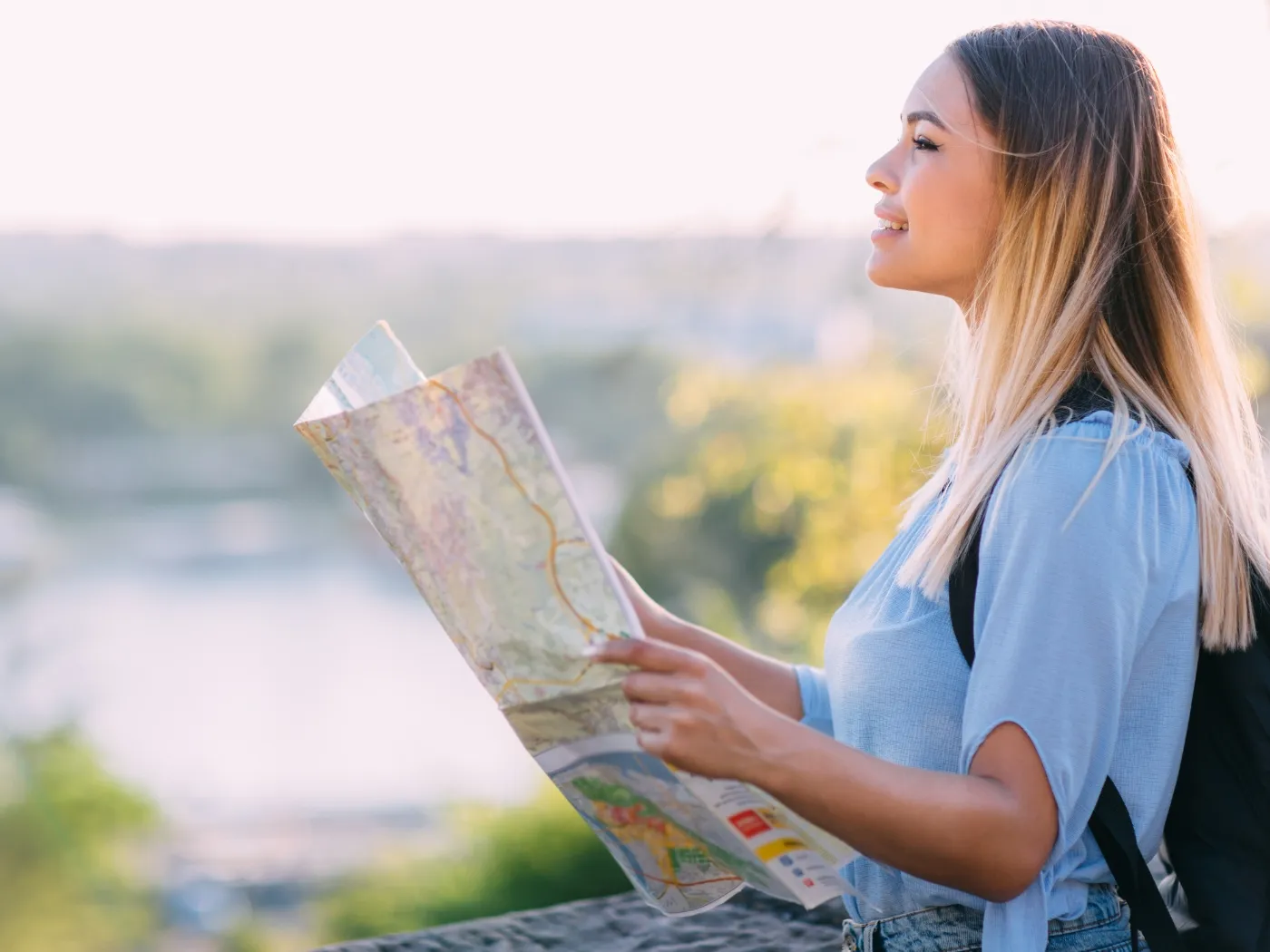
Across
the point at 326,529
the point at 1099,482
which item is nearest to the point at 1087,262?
the point at 1099,482

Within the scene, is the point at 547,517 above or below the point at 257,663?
above

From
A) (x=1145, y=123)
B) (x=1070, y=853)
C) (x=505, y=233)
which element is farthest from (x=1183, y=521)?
(x=505, y=233)

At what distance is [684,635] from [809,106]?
5.73 meters

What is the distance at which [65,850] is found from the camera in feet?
20.4

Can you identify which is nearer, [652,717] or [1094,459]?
[652,717]

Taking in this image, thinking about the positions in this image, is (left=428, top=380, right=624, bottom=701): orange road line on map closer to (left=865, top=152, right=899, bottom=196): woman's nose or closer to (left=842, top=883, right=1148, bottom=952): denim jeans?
(left=842, top=883, right=1148, bottom=952): denim jeans

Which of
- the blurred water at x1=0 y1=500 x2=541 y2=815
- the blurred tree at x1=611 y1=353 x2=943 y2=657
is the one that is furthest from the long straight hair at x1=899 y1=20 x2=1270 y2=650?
the blurred water at x1=0 y1=500 x2=541 y2=815

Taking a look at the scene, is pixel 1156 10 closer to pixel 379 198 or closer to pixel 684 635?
pixel 684 635

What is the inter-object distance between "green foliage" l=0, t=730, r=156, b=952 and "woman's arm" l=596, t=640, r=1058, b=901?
5647 mm

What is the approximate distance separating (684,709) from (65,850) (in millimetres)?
6327

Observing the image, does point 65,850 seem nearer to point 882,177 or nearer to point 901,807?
point 882,177

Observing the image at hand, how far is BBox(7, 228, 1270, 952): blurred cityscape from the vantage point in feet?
17.7

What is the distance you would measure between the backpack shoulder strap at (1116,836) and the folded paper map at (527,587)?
0.23 meters

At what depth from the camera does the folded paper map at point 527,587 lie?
0.80 meters
